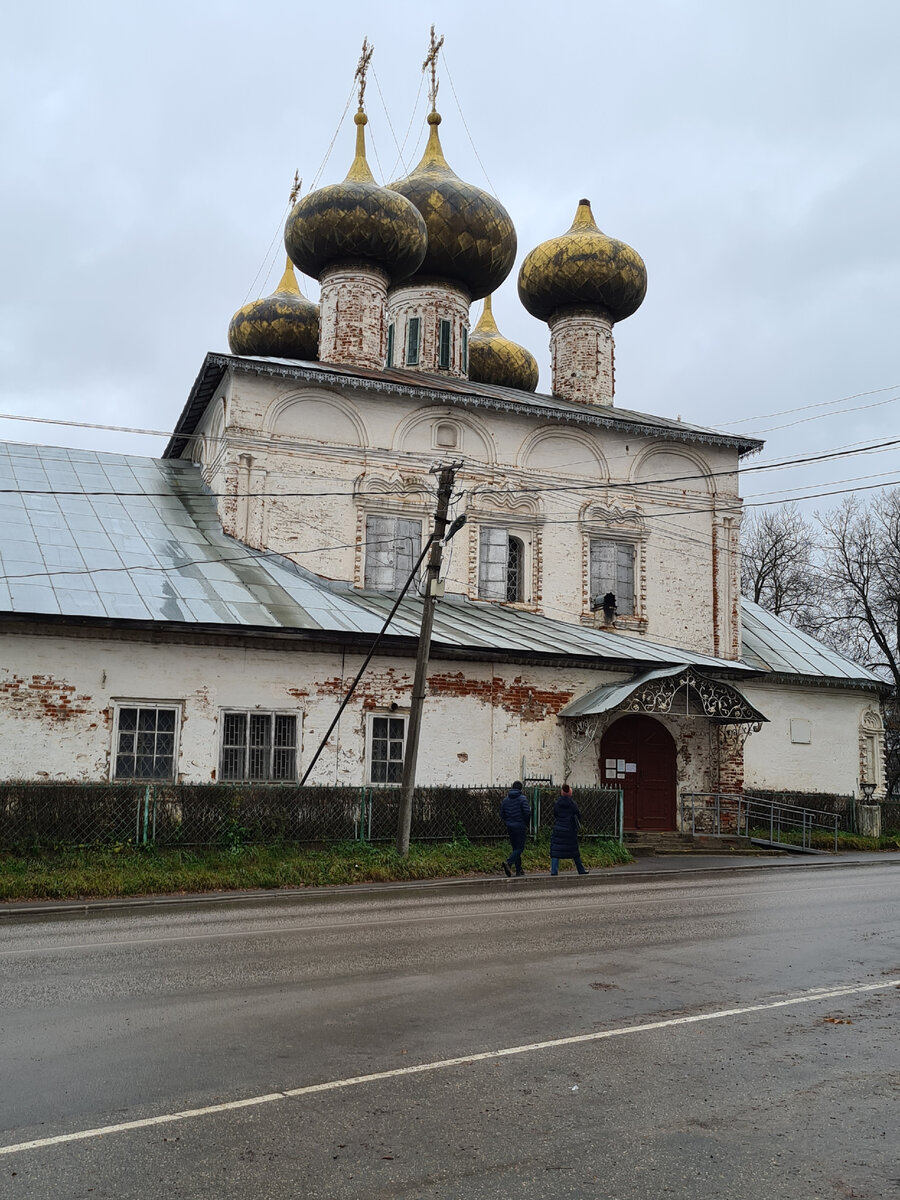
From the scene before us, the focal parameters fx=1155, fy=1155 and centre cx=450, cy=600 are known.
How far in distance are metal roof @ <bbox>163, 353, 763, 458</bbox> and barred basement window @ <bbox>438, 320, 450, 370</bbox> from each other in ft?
4.69

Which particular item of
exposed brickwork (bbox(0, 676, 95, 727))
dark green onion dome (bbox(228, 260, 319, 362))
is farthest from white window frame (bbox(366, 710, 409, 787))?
dark green onion dome (bbox(228, 260, 319, 362))

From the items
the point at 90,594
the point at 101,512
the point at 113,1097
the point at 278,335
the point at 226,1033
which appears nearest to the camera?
the point at 113,1097

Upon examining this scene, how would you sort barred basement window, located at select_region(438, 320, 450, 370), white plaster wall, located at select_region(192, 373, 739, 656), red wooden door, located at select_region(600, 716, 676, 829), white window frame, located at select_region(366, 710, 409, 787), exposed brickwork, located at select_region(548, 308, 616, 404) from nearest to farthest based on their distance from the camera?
1. white window frame, located at select_region(366, 710, 409, 787)
2. red wooden door, located at select_region(600, 716, 676, 829)
3. white plaster wall, located at select_region(192, 373, 739, 656)
4. barred basement window, located at select_region(438, 320, 450, 370)
5. exposed brickwork, located at select_region(548, 308, 616, 404)

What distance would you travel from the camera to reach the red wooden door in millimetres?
21422

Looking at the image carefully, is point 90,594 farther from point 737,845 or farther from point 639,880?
point 737,845

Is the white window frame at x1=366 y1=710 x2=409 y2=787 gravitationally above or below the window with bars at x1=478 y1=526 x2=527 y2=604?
below

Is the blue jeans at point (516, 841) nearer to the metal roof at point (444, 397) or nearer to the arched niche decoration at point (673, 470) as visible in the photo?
the metal roof at point (444, 397)

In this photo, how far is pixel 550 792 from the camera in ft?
60.4

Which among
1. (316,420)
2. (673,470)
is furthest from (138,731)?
(673,470)

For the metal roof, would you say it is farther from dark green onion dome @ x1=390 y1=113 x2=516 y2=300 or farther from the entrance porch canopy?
the entrance porch canopy

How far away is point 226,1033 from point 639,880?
1044 centimetres

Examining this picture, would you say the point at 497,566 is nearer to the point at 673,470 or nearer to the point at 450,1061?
the point at 673,470

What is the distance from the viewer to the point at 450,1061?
5.77 m

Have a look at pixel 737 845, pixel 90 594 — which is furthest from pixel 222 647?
pixel 737 845
